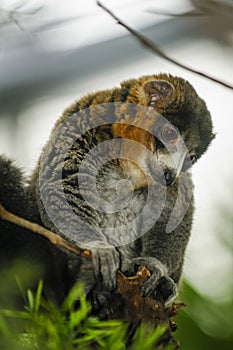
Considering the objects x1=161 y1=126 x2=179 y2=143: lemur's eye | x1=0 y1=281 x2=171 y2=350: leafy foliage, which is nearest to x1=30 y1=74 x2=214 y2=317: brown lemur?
x1=161 y1=126 x2=179 y2=143: lemur's eye

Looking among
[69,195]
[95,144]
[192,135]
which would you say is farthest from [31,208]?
[192,135]

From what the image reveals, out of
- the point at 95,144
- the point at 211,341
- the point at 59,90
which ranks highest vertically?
the point at 59,90

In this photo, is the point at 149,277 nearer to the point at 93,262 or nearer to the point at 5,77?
the point at 93,262

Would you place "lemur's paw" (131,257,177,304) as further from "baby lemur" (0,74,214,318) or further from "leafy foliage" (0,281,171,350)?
"leafy foliage" (0,281,171,350)

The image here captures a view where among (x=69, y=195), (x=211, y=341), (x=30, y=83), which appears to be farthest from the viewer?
(x=30, y=83)

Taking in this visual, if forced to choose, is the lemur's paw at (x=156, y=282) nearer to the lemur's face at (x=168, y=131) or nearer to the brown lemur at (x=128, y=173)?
the brown lemur at (x=128, y=173)

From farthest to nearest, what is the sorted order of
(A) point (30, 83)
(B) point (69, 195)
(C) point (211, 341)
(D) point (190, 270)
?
(A) point (30, 83) < (B) point (69, 195) < (D) point (190, 270) < (C) point (211, 341)

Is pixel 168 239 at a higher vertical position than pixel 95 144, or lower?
lower

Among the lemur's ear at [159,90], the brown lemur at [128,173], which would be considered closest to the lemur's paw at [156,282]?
the brown lemur at [128,173]

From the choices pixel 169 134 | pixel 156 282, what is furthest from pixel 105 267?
pixel 169 134
